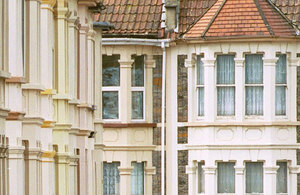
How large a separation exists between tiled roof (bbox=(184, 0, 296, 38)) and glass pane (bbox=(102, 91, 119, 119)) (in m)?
2.95

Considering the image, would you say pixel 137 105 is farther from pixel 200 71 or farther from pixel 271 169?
pixel 271 169

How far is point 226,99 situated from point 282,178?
2.95 m

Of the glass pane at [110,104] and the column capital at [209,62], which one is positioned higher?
the column capital at [209,62]

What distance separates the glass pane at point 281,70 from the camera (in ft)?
178

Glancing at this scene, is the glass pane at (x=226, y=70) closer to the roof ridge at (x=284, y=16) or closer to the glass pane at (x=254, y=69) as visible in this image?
the glass pane at (x=254, y=69)

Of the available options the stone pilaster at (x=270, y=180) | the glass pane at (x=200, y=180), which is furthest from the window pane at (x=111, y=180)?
the stone pilaster at (x=270, y=180)

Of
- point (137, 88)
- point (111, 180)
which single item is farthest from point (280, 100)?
point (111, 180)

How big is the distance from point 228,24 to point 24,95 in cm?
2321

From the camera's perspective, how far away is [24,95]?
3147 cm

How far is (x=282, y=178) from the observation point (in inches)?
2149

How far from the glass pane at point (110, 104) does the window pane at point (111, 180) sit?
1510mm

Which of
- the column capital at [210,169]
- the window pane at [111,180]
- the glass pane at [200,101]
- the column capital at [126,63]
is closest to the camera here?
the column capital at [210,169]

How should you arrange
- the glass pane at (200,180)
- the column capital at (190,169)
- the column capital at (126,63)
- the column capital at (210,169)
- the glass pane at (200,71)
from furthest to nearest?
1. the column capital at (190,169)
2. the glass pane at (200,180)
3. the column capital at (126,63)
4. the glass pane at (200,71)
5. the column capital at (210,169)

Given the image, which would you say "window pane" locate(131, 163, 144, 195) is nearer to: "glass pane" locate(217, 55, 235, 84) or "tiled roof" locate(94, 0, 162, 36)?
"glass pane" locate(217, 55, 235, 84)
